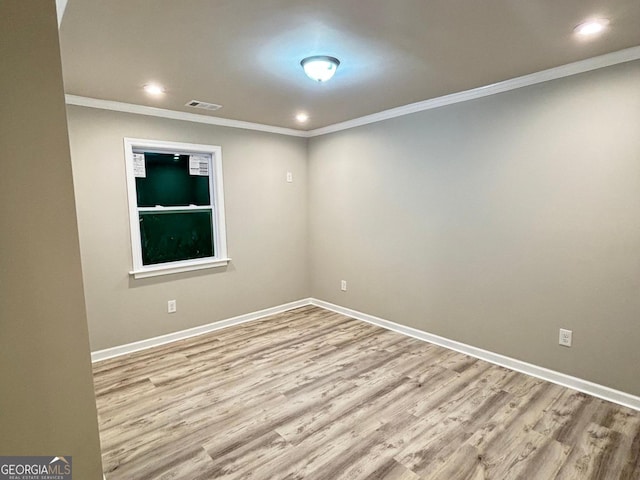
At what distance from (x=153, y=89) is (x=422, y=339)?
11.6 ft

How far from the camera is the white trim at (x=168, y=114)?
3.02 metres

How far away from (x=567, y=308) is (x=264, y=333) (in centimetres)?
292

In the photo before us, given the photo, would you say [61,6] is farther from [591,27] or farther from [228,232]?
[591,27]

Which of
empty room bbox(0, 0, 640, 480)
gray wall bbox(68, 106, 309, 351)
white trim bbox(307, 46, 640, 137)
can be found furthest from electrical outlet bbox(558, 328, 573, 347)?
gray wall bbox(68, 106, 309, 351)

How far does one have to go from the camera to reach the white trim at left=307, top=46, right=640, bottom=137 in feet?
7.48

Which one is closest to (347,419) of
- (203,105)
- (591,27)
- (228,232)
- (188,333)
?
(188,333)

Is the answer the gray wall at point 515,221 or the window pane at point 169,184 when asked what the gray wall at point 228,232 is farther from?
the gray wall at point 515,221

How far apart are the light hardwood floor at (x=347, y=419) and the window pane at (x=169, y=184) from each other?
1.62 m

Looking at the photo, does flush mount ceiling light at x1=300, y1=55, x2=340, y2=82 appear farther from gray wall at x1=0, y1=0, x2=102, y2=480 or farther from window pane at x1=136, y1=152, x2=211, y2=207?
window pane at x1=136, y1=152, x2=211, y2=207

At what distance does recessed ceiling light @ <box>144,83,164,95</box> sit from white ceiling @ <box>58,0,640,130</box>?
0.05m

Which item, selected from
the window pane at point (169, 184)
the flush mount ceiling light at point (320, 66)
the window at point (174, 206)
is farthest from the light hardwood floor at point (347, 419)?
the flush mount ceiling light at point (320, 66)

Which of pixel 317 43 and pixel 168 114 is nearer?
pixel 317 43

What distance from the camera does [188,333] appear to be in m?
3.81

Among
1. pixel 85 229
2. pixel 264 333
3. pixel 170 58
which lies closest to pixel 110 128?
pixel 85 229
